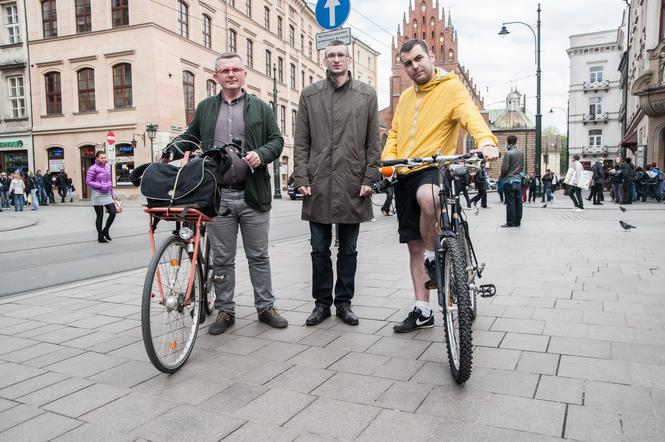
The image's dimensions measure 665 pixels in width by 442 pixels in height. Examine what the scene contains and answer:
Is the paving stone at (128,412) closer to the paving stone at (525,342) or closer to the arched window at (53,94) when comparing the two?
the paving stone at (525,342)

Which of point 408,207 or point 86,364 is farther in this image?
point 408,207

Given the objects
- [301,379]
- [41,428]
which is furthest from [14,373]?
[301,379]

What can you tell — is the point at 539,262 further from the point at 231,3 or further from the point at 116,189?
the point at 231,3

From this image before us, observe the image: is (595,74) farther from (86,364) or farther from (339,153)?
(86,364)

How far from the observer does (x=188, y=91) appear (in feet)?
104

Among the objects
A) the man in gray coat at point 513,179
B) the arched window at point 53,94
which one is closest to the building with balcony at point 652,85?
the man in gray coat at point 513,179

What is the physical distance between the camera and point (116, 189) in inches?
1198

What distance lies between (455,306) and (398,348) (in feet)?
2.55

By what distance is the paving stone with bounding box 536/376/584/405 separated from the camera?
2.71 metres

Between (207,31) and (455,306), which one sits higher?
(207,31)

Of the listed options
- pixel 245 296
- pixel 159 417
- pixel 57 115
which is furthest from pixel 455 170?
pixel 57 115

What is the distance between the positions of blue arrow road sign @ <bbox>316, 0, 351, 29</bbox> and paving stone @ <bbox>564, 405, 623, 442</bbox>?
7.11 m

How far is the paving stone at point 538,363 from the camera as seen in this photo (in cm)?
312

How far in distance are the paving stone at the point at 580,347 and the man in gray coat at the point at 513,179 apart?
26.8 ft
